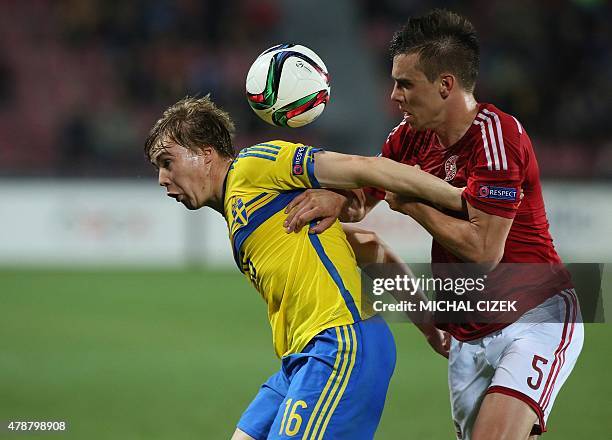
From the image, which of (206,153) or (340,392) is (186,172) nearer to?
(206,153)

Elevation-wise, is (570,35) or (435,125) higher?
(570,35)

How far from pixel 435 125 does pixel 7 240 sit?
12.1 meters

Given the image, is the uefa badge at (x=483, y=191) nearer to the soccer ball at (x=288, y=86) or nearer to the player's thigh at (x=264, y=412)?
the soccer ball at (x=288, y=86)

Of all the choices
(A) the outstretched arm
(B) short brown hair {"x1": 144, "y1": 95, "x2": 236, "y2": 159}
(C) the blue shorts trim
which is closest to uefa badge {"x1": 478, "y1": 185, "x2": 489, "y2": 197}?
(A) the outstretched arm

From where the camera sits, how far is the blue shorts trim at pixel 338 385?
382 cm

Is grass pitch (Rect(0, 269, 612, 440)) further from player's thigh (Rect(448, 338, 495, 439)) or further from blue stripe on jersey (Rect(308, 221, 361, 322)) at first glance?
blue stripe on jersey (Rect(308, 221, 361, 322))

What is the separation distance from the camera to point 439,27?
433 centimetres

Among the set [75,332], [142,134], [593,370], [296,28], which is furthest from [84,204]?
[593,370]

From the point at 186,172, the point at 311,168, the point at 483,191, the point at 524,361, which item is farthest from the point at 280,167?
the point at 524,361

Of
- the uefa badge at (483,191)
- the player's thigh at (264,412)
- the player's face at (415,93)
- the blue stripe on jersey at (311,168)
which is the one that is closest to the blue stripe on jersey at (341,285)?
the blue stripe on jersey at (311,168)

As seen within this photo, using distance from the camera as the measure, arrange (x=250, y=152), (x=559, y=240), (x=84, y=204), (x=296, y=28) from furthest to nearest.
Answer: (x=296, y=28), (x=84, y=204), (x=559, y=240), (x=250, y=152)

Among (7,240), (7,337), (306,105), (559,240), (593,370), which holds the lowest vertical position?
(593,370)

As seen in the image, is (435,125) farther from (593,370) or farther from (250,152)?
(593,370)

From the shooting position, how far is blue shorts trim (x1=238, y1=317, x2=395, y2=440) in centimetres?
382
